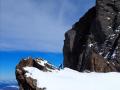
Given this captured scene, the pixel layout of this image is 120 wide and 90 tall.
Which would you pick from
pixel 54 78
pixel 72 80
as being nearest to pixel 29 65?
pixel 54 78

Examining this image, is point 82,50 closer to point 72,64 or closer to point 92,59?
point 72,64

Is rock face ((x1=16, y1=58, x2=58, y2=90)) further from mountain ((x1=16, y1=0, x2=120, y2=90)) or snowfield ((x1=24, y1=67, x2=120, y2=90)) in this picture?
snowfield ((x1=24, y1=67, x2=120, y2=90))

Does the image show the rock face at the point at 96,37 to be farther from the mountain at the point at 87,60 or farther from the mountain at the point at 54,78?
the mountain at the point at 54,78

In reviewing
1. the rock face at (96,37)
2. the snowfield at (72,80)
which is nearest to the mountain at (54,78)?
the snowfield at (72,80)

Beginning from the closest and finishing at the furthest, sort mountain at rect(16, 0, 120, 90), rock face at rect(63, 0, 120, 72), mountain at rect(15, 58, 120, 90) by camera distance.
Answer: mountain at rect(15, 58, 120, 90)
mountain at rect(16, 0, 120, 90)
rock face at rect(63, 0, 120, 72)

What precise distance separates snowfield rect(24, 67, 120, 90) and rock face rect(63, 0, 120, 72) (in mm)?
18666

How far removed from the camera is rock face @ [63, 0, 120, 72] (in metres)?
63.2

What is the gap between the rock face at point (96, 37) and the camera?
207 ft

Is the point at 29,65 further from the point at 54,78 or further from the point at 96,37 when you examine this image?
the point at 96,37

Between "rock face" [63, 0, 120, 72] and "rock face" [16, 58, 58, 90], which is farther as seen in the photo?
"rock face" [63, 0, 120, 72]

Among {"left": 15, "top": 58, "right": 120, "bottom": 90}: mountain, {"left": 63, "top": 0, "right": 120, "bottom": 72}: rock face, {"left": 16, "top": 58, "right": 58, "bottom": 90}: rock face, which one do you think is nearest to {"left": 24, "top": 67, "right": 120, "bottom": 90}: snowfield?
{"left": 15, "top": 58, "right": 120, "bottom": 90}: mountain

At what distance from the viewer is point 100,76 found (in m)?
39.6

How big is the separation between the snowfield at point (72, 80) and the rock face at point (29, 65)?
0.52m

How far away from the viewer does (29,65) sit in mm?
39969
